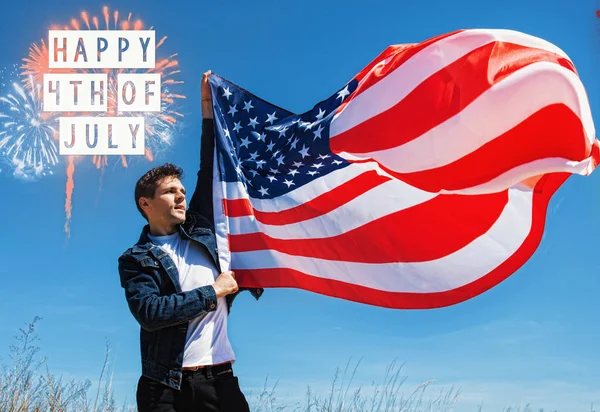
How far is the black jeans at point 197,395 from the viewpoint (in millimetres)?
3674

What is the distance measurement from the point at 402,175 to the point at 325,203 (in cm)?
62

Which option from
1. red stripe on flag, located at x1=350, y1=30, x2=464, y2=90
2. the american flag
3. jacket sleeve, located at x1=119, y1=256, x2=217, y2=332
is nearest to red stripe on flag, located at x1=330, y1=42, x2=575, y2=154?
the american flag

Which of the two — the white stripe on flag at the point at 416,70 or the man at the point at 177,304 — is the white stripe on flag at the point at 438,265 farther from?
the white stripe on flag at the point at 416,70

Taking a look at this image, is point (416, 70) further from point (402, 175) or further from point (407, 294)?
point (407, 294)

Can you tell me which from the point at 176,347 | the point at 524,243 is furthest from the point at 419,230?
the point at 176,347

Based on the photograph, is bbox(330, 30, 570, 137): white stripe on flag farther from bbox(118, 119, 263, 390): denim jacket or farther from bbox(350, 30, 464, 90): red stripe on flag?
bbox(118, 119, 263, 390): denim jacket

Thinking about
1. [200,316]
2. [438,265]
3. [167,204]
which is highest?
[167,204]

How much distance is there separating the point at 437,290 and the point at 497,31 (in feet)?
5.42

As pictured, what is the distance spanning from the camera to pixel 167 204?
409 cm

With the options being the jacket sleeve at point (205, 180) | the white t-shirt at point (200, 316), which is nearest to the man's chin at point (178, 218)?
the white t-shirt at point (200, 316)

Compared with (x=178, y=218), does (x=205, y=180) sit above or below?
above

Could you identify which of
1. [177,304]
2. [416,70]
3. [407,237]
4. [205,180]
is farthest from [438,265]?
[177,304]

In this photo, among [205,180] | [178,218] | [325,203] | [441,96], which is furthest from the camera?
[325,203]

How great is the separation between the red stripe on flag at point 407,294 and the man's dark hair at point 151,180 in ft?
2.43
